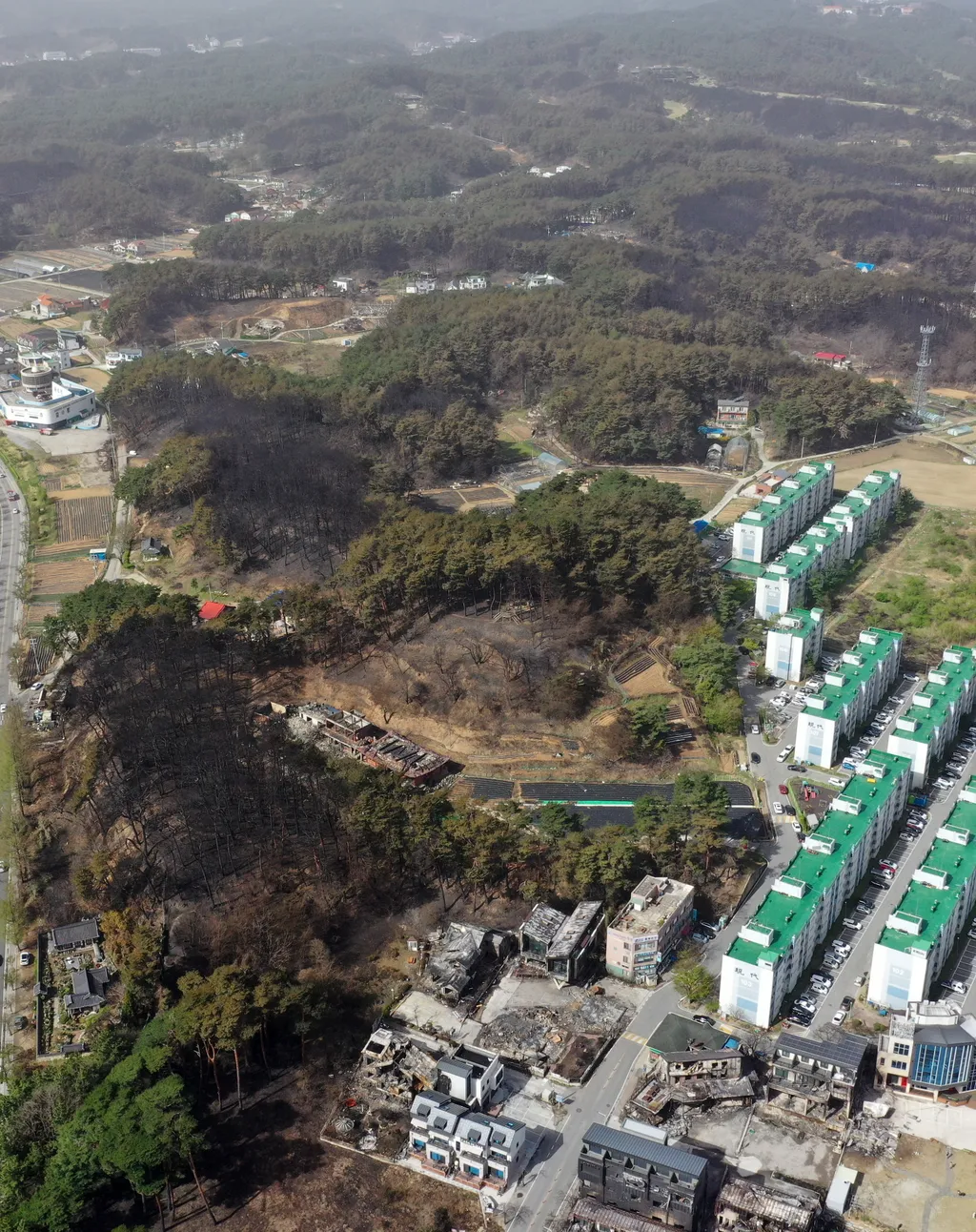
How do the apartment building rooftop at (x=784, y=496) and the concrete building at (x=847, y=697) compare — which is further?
the apartment building rooftop at (x=784, y=496)

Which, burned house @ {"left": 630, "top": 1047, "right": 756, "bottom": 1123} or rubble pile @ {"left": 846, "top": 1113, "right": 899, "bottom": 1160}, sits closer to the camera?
rubble pile @ {"left": 846, "top": 1113, "right": 899, "bottom": 1160}

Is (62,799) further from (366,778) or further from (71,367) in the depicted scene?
(71,367)

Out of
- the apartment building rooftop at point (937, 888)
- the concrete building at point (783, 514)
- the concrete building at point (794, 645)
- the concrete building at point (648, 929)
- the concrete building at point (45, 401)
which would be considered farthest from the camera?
the concrete building at point (45, 401)

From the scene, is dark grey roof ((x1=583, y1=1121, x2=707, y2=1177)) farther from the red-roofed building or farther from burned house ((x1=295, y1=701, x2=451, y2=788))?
the red-roofed building

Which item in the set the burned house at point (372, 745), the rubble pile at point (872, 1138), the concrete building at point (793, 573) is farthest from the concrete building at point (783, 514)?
the rubble pile at point (872, 1138)

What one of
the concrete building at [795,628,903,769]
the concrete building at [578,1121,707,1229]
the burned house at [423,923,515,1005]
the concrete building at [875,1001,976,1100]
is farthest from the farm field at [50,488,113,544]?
the concrete building at [875,1001,976,1100]

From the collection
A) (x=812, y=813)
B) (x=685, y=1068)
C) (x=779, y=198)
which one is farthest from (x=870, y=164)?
(x=685, y=1068)

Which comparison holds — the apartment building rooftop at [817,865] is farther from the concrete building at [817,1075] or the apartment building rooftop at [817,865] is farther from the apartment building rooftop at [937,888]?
the concrete building at [817,1075]
